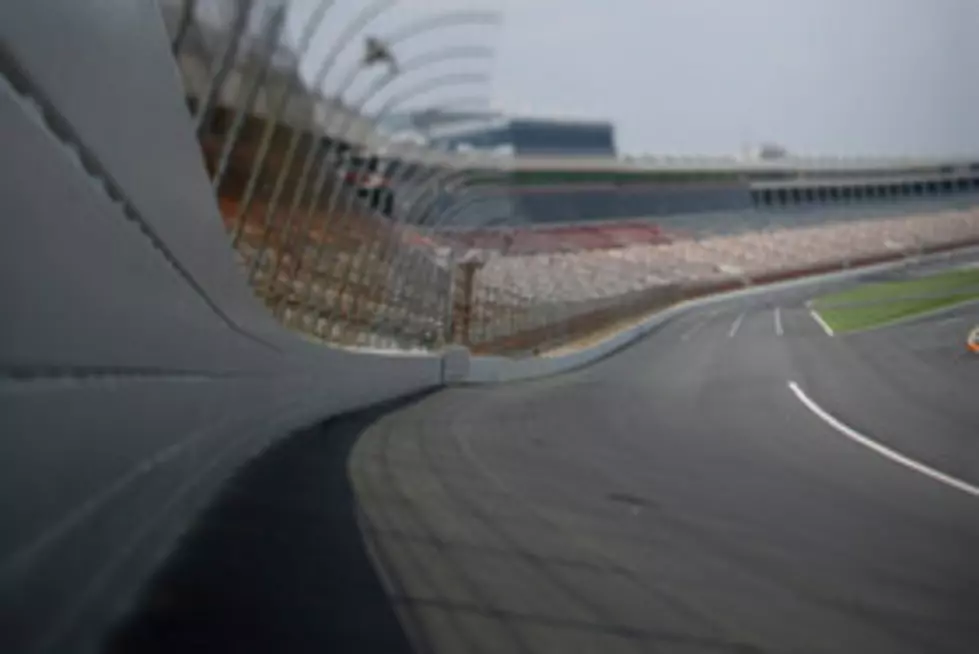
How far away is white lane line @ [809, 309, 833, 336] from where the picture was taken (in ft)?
105

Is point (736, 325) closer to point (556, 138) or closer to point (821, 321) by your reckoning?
point (821, 321)

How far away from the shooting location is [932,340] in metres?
21.8

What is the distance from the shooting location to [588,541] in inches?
258

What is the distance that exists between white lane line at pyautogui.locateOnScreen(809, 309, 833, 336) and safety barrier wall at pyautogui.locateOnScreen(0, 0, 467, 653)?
89.4ft

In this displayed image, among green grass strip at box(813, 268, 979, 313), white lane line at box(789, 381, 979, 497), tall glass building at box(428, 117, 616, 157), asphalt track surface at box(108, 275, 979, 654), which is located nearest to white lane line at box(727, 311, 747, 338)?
green grass strip at box(813, 268, 979, 313)

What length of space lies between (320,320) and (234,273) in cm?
809

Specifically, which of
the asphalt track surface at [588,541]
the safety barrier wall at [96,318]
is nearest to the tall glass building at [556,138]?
the asphalt track surface at [588,541]

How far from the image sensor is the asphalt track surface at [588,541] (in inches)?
181

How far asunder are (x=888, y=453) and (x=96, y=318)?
882 cm

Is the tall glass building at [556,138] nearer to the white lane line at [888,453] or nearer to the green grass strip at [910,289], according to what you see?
the green grass strip at [910,289]

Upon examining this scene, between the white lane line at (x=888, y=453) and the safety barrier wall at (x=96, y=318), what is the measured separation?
223 inches

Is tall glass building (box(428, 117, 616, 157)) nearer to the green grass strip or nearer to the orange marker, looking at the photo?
the green grass strip

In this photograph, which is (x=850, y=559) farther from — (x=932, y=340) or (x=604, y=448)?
(x=932, y=340)

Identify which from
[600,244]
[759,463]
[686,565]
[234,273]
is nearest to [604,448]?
[759,463]
